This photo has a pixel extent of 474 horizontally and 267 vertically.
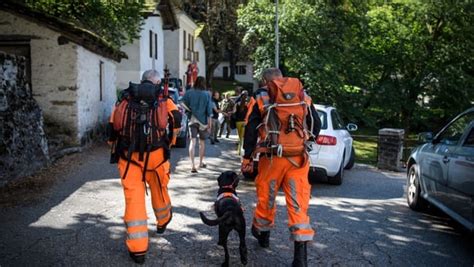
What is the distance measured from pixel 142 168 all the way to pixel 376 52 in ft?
61.8

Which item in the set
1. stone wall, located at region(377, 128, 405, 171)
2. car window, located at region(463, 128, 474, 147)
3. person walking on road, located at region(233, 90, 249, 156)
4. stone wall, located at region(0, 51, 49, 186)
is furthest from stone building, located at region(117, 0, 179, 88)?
car window, located at region(463, 128, 474, 147)

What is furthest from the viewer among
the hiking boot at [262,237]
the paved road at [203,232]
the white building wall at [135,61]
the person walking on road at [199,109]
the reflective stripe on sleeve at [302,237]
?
the white building wall at [135,61]

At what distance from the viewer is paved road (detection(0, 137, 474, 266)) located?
4.73 meters

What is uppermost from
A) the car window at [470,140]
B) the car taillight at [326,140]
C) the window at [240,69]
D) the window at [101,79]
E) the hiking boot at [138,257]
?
the window at [240,69]

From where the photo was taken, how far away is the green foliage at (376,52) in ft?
64.6

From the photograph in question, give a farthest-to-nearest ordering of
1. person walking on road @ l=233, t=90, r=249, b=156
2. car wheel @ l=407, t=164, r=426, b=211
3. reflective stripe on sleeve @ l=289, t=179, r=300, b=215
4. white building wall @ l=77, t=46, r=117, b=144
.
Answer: white building wall @ l=77, t=46, r=117, b=144 → person walking on road @ l=233, t=90, r=249, b=156 → car wheel @ l=407, t=164, r=426, b=211 → reflective stripe on sleeve @ l=289, t=179, r=300, b=215

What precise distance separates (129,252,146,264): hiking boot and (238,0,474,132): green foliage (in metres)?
15.3

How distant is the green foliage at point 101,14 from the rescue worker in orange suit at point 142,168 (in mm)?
9841

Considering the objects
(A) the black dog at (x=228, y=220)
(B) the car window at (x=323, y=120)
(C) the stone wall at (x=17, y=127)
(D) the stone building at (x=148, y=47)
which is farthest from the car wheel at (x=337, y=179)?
(D) the stone building at (x=148, y=47)

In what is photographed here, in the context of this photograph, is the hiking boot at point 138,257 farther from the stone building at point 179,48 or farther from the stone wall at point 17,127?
the stone building at point 179,48

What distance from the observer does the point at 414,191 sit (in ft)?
22.9

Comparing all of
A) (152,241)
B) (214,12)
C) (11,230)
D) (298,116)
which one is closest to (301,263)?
(298,116)

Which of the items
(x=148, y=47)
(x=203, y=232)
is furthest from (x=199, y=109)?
(x=148, y=47)

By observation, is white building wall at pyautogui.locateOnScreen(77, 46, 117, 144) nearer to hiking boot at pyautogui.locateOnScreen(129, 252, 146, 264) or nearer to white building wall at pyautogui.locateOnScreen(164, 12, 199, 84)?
hiking boot at pyautogui.locateOnScreen(129, 252, 146, 264)
